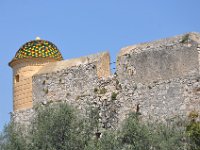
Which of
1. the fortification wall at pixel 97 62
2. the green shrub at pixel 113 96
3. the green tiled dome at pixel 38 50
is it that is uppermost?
the green tiled dome at pixel 38 50

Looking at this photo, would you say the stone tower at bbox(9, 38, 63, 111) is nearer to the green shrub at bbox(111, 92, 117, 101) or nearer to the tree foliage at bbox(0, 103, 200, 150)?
the tree foliage at bbox(0, 103, 200, 150)

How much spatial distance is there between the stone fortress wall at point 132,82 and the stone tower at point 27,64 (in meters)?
0.30

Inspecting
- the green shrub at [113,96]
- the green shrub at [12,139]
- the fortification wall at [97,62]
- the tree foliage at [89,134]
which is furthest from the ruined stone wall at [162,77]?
the green shrub at [12,139]

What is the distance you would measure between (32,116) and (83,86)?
231 centimetres

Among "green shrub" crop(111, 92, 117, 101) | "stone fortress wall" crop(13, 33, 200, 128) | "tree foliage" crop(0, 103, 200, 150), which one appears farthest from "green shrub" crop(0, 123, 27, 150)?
"green shrub" crop(111, 92, 117, 101)

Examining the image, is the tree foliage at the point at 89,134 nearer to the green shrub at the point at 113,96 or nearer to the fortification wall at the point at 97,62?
the green shrub at the point at 113,96

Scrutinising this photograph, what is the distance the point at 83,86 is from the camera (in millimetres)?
22031

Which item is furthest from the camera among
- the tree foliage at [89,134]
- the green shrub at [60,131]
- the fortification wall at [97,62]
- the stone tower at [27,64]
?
the stone tower at [27,64]

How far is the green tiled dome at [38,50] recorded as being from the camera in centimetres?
2358

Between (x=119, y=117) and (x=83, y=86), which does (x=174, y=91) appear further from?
(x=83, y=86)

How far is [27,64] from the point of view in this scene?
77.7 ft

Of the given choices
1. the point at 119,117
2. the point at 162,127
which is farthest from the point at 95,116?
the point at 162,127

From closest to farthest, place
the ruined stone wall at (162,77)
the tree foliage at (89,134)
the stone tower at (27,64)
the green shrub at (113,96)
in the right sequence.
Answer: the tree foliage at (89,134) < the ruined stone wall at (162,77) < the green shrub at (113,96) < the stone tower at (27,64)

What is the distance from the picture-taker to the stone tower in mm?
23562
